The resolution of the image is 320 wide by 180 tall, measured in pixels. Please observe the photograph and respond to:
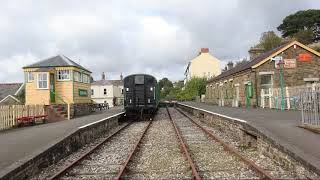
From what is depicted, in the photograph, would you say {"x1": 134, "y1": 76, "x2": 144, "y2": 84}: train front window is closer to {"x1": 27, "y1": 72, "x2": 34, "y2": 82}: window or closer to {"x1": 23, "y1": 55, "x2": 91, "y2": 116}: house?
{"x1": 23, "y1": 55, "x2": 91, "y2": 116}: house

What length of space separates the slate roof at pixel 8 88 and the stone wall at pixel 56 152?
43572 mm

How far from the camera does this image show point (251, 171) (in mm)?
9016

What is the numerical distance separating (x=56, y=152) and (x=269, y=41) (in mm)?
62220

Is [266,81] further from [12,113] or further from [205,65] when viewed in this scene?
[205,65]

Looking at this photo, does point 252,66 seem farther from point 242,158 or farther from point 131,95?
point 242,158

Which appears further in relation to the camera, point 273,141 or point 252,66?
point 252,66

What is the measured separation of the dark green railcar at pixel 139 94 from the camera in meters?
27.1

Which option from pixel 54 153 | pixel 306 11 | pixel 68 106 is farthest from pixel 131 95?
pixel 306 11

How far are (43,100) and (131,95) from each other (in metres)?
5.64

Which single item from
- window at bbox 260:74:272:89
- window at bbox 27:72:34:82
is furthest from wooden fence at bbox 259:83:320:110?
window at bbox 27:72:34:82

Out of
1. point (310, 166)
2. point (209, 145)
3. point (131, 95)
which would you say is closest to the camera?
point (310, 166)

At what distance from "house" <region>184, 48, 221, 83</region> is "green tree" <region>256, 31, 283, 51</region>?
14.6 meters

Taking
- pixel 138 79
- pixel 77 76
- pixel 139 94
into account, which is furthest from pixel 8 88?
pixel 139 94

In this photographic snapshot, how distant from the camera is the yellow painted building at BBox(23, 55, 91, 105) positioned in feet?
85.7
